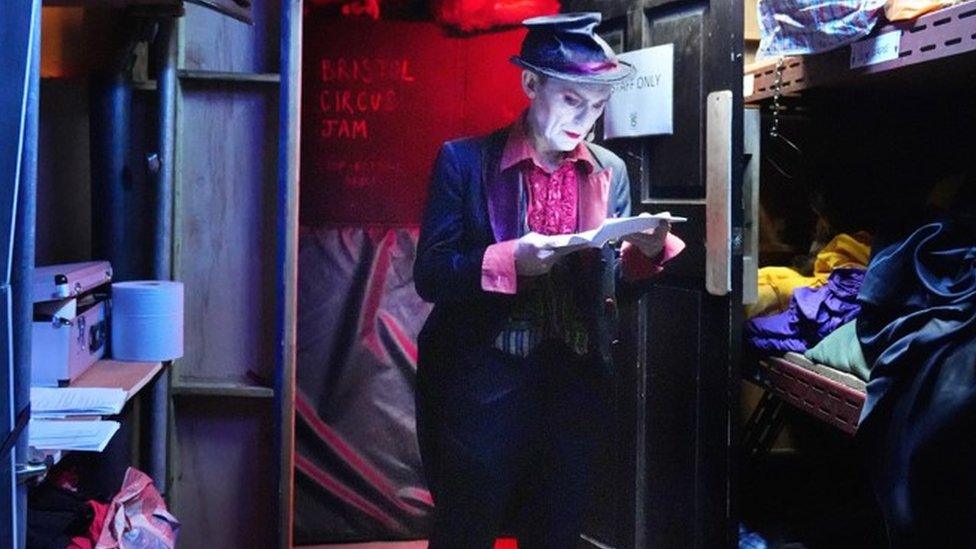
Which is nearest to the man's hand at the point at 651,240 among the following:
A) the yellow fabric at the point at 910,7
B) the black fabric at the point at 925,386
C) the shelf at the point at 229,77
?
the black fabric at the point at 925,386

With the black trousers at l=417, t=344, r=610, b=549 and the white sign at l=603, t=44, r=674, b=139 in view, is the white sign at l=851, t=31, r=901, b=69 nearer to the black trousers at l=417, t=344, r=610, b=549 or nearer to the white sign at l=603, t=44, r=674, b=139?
the white sign at l=603, t=44, r=674, b=139

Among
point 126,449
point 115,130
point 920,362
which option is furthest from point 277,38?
point 920,362

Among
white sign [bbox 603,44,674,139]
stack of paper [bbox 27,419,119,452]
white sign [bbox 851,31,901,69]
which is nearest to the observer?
stack of paper [bbox 27,419,119,452]

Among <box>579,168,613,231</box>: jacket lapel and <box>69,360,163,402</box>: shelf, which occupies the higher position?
<box>579,168,613,231</box>: jacket lapel

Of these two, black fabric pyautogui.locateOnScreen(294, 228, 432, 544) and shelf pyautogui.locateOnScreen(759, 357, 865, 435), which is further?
black fabric pyautogui.locateOnScreen(294, 228, 432, 544)

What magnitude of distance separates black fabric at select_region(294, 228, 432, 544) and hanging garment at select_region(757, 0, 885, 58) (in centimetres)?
132

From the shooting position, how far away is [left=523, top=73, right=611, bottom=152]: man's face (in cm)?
262

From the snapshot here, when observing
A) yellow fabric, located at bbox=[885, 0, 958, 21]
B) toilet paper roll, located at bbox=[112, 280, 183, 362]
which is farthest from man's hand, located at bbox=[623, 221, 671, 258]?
toilet paper roll, located at bbox=[112, 280, 183, 362]

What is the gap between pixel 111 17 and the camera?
268cm

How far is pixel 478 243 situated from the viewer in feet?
8.57

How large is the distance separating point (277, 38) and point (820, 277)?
5.59 feet

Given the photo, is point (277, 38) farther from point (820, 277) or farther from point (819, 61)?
point (820, 277)

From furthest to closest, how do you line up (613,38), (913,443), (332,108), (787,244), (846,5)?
(787,244), (332,108), (613,38), (846,5), (913,443)

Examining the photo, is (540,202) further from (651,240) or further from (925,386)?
(925,386)
